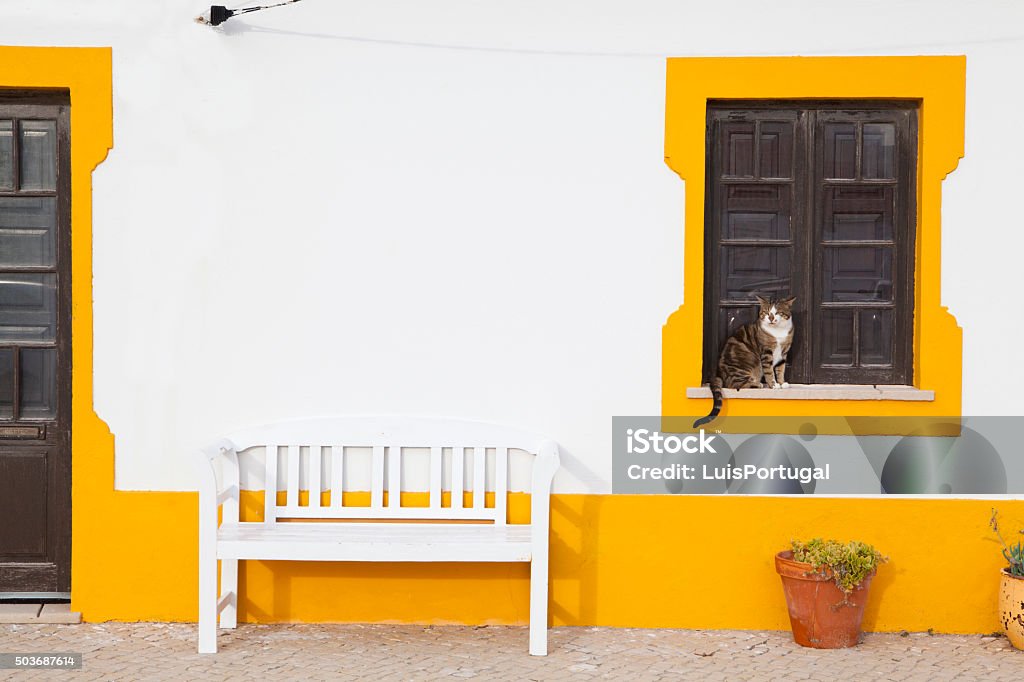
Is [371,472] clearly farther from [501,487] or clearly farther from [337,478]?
[501,487]

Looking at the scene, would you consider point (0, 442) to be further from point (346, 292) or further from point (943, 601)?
point (943, 601)

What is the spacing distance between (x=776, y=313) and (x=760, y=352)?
0.23 metres

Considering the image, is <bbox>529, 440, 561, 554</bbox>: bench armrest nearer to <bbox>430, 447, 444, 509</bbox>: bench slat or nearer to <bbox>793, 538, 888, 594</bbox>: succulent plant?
<bbox>430, 447, 444, 509</bbox>: bench slat

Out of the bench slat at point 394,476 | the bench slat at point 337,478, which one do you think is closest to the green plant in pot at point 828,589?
the bench slat at point 394,476

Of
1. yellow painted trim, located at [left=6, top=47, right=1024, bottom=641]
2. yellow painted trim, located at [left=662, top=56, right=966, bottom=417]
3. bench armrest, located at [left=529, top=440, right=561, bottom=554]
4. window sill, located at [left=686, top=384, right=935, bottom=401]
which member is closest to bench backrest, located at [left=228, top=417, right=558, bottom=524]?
yellow painted trim, located at [left=6, top=47, right=1024, bottom=641]

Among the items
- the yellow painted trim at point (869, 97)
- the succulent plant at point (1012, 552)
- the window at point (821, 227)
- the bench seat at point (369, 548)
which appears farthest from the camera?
the window at point (821, 227)

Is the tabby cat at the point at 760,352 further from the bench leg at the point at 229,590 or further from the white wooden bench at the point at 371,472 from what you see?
the bench leg at the point at 229,590

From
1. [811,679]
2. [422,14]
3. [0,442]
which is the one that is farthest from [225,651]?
[422,14]

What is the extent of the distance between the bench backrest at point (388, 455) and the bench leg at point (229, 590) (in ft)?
1.03

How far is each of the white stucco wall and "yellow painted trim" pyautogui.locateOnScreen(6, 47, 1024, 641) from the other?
0.42 feet

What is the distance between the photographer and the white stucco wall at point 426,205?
18.4ft

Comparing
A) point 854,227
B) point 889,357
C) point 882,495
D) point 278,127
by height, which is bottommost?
point 882,495

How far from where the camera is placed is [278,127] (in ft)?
18.6

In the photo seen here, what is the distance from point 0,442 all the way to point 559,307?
10.0 ft
